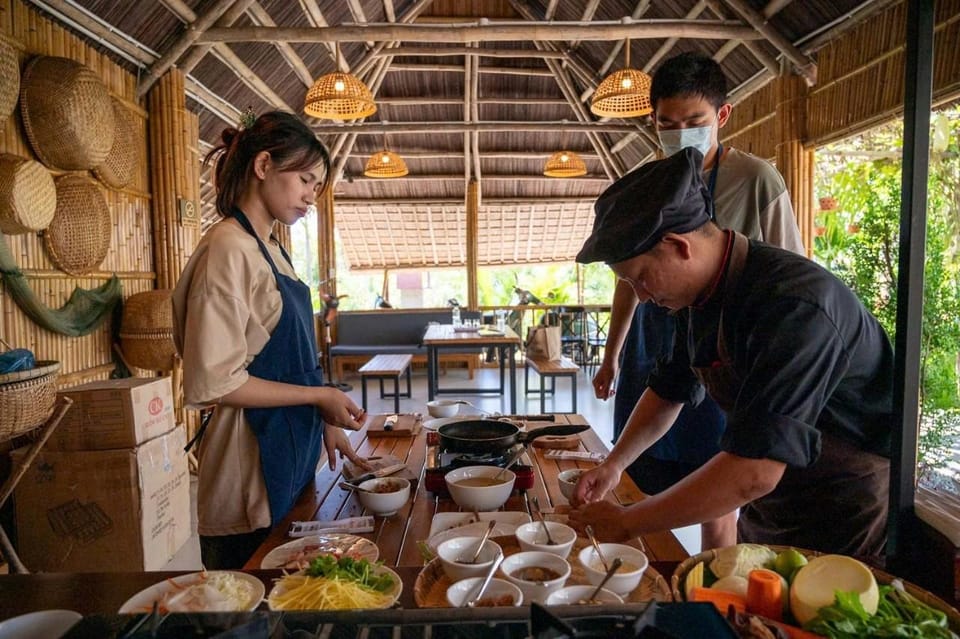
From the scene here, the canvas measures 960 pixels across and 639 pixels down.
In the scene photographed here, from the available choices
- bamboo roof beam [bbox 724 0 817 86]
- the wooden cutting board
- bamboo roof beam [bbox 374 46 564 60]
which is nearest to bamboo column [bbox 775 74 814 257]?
bamboo roof beam [bbox 724 0 817 86]

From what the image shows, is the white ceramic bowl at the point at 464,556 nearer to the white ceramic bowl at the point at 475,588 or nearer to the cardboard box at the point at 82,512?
the white ceramic bowl at the point at 475,588

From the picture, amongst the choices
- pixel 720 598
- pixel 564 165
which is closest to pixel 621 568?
pixel 720 598

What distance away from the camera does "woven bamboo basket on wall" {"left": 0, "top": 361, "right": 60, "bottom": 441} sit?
2.43 meters

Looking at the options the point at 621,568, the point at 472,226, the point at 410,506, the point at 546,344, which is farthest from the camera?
the point at 472,226

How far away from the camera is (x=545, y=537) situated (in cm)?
111

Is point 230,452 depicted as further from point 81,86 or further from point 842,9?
point 842,9

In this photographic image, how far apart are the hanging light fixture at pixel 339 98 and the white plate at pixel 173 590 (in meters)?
4.42

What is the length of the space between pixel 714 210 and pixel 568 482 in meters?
1.13

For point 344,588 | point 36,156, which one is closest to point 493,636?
point 344,588

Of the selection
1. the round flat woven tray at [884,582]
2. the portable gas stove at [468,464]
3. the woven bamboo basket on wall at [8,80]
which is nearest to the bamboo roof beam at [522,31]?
the woven bamboo basket on wall at [8,80]

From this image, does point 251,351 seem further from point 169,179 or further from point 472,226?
point 472,226

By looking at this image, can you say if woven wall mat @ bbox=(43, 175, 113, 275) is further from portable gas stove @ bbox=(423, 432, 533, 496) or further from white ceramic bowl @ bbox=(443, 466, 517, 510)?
white ceramic bowl @ bbox=(443, 466, 517, 510)

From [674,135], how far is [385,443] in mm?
1468

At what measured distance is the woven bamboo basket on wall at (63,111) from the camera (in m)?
3.33
